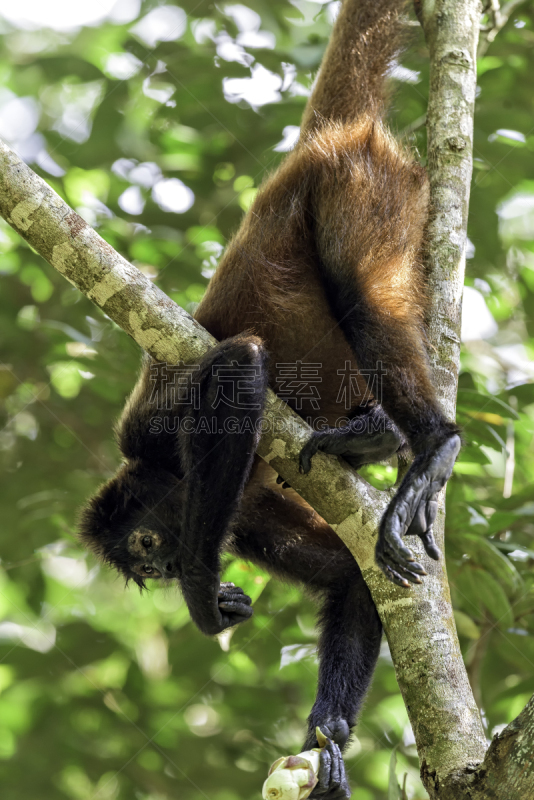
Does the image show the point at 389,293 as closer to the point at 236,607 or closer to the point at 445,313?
the point at 445,313

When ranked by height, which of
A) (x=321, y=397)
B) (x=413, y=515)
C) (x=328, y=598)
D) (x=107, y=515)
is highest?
(x=413, y=515)

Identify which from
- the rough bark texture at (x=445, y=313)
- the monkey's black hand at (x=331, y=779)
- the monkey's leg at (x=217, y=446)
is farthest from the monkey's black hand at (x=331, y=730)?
the rough bark texture at (x=445, y=313)

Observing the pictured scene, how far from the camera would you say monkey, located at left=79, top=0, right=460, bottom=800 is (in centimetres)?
331

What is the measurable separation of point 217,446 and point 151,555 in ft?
4.27

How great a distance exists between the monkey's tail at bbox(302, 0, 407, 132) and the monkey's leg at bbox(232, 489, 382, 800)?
2.45m

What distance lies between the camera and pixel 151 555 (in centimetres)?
436

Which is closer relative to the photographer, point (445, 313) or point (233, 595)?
point (445, 313)

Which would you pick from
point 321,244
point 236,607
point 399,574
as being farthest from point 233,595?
point 321,244

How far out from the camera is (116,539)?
4.61 metres

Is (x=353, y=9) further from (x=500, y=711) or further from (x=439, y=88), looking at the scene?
(x=500, y=711)

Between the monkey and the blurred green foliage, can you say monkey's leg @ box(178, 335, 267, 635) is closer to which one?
the monkey

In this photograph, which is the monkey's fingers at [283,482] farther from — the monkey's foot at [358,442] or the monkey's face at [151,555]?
the monkey's face at [151,555]

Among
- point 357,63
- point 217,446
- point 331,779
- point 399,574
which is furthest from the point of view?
point 357,63

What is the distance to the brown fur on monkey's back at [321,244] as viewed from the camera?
3719 mm
